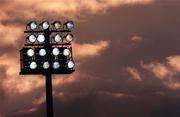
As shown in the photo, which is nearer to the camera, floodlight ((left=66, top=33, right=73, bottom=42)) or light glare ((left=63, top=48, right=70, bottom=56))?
floodlight ((left=66, top=33, right=73, bottom=42))

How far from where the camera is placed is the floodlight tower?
4916 cm

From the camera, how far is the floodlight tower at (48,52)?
1935 inches

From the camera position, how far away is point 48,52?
49594mm

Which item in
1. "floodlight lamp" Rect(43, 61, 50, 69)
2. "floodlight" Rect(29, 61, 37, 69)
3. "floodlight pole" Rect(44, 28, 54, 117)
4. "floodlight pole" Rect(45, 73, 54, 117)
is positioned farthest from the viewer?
"floodlight pole" Rect(45, 73, 54, 117)

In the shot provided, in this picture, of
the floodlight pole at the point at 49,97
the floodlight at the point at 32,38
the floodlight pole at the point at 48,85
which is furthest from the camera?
the floodlight pole at the point at 49,97

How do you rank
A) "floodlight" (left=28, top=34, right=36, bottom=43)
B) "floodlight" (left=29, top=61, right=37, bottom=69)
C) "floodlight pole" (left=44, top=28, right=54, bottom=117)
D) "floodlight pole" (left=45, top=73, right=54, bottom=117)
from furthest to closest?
"floodlight pole" (left=45, top=73, right=54, bottom=117)
"floodlight pole" (left=44, top=28, right=54, bottom=117)
"floodlight" (left=29, top=61, right=37, bottom=69)
"floodlight" (left=28, top=34, right=36, bottom=43)

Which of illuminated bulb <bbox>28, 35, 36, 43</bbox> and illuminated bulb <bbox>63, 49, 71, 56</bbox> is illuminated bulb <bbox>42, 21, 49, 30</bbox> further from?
illuminated bulb <bbox>63, 49, 71, 56</bbox>

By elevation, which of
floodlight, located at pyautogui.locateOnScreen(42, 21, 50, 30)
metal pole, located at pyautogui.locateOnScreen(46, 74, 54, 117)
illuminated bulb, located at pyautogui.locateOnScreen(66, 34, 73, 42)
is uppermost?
floodlight, located at pyautogui.locateOnScreen(42, 21, 50, 30)

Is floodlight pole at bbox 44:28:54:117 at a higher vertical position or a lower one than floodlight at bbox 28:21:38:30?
lower

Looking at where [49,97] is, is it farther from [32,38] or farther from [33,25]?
[33,25]

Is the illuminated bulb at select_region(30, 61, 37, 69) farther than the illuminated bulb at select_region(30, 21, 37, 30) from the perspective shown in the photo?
Yes

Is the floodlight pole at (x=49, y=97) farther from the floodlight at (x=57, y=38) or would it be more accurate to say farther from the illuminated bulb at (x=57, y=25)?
the illuminated bulb at (x=57, y=25)

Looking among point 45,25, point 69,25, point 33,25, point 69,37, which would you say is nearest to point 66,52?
point 69,37

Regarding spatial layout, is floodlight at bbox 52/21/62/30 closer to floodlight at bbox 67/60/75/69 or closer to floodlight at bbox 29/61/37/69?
floodlight at bbox 67/60/75/69
